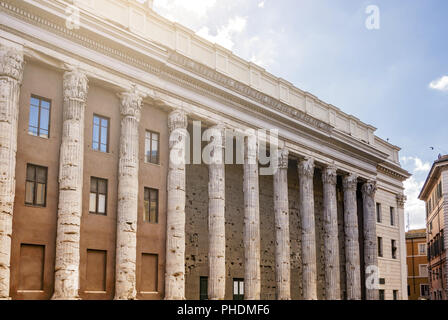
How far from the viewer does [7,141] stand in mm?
17062

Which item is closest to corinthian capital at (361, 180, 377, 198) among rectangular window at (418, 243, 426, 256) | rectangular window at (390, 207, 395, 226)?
rectangular window at (390, 207, 395, 226)

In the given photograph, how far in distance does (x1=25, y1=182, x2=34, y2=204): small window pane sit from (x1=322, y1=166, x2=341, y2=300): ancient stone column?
17.3 metres

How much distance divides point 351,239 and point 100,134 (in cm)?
1780

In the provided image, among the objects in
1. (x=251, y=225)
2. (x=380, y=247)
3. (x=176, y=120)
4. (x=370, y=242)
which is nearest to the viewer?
(x=176, y=120)

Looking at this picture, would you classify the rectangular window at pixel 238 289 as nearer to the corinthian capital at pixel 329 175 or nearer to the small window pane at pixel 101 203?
the corinthian capital at pixel 329 175

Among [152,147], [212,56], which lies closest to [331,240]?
[212,56]

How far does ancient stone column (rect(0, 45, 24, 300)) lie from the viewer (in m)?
16.5

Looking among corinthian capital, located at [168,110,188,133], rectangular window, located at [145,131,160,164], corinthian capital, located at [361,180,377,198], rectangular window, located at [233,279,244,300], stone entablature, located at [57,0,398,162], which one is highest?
stone entablature, located at [57,0,398,162]

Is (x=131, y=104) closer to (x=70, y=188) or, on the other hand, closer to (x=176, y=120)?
(x=176, y=120)

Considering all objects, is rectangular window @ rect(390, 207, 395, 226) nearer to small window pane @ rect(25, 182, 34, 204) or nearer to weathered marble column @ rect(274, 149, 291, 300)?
weathered marble column @ rect(274, 149, 291, 300)

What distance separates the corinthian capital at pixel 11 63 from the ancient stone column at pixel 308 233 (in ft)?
52.3

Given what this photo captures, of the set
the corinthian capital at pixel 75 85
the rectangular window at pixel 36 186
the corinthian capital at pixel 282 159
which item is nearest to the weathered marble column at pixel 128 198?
the corinthian capital at pixel 75 85

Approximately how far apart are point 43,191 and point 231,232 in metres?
12.3

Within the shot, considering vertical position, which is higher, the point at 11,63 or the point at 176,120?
the point at 11,63
